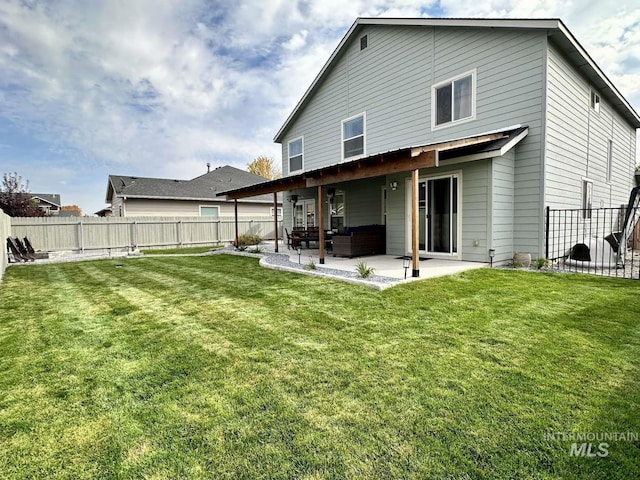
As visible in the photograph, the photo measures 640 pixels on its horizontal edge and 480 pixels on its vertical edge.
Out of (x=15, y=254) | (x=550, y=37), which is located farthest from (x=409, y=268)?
(x=15, y=254)

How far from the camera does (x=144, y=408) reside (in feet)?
7.46

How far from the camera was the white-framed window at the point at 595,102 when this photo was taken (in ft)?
32.8

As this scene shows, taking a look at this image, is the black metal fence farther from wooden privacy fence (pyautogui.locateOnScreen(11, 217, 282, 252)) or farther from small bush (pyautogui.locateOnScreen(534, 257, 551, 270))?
wooden privacy fence (pyautogui.locateOnScreen(11, 217, 282, 252))

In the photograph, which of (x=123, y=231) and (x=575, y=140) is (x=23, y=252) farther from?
(x=575, y=140)

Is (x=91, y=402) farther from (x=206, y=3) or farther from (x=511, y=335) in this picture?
(x=206, y=3)

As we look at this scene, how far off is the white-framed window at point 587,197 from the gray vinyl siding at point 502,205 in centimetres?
356

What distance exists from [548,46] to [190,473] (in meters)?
10.1

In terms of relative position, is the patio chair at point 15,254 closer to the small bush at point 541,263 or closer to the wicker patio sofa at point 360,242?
the wicker patio sofa at point 360,242

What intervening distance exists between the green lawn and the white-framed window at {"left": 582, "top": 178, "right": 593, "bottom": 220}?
20.5 feet

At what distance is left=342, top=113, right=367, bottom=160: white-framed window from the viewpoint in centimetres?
1178

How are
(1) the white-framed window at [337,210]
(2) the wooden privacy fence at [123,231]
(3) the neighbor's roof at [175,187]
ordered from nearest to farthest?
(1) the white-framed window at [337,210] → (2) the wooden privacy fence at [123,231] → (3) the neighbor's roof at [175,187]
